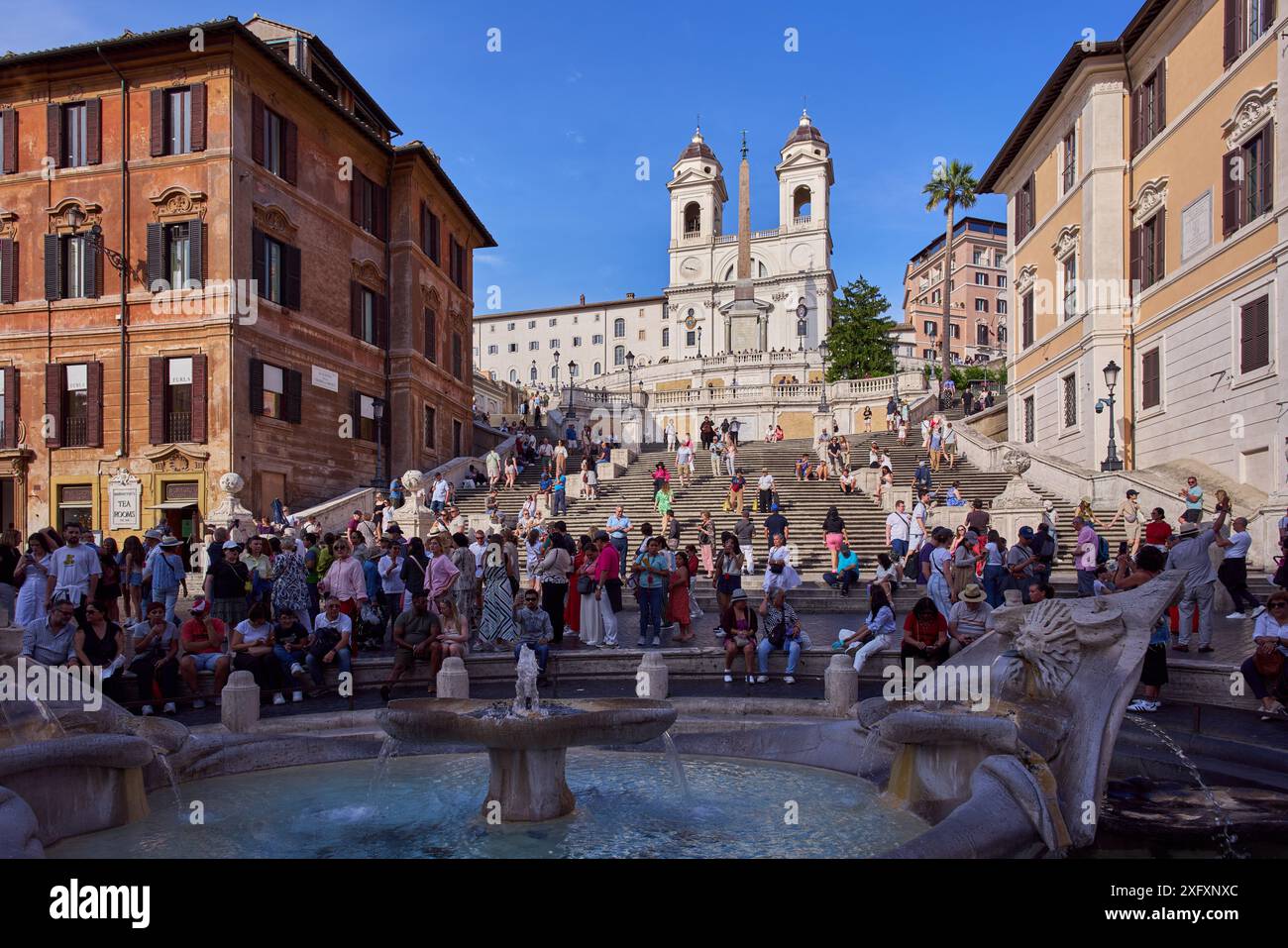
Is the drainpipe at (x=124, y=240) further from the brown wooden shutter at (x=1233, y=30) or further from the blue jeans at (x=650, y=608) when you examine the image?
the brown wooden shutter at (x=1233, y=30)

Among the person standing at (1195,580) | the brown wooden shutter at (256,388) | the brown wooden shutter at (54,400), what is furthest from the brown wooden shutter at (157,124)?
the person standing at (1195,580)

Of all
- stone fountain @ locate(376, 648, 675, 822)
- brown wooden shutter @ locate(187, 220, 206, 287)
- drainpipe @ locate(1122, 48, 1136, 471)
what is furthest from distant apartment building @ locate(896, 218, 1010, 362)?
stone fountain @ locate(376, 648, 675, 822)

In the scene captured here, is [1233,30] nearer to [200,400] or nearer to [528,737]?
[528,737]

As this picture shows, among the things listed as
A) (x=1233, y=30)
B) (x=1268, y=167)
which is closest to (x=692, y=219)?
(x=1233, y=30)

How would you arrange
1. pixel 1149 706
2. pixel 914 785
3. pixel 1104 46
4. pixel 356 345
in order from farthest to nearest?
pixel 356 345 < pixel 1104 46 < pixel 1149 706 < pixel 914 785

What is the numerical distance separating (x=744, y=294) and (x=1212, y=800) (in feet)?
288

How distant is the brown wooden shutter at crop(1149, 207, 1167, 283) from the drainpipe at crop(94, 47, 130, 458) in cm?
2832

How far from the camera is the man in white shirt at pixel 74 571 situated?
11.3 meters

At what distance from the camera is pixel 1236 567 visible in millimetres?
13875

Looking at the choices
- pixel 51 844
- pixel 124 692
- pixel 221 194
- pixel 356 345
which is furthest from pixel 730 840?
pixel 356 345

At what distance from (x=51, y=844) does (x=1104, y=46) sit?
1217 inches

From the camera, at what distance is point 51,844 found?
594 cm

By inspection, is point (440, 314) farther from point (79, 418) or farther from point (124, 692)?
point (124, 692)

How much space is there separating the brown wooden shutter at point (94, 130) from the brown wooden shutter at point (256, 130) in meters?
4.29
